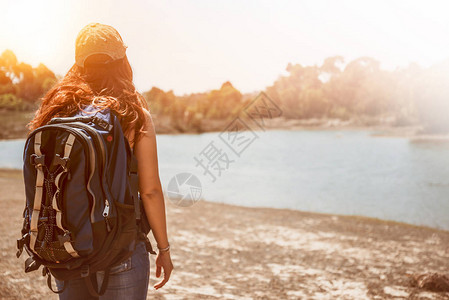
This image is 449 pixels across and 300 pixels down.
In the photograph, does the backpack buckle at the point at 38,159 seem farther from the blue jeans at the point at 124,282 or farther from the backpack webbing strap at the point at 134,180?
the blue jeans at the point at 124,282

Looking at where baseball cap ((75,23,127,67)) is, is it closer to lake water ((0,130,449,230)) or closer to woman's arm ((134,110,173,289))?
woman's arm ((134,110,173,289))

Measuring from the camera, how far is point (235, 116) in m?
85.3

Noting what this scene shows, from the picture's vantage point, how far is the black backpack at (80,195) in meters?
1.53

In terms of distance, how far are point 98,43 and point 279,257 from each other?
6.28 metres

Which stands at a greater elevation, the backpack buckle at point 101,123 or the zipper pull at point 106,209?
the backpack buckle at point 101,123

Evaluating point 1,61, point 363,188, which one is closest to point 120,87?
point 363,188

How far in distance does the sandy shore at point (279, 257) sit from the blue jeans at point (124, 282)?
310cm

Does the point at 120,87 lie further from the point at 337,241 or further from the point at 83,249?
the point at 337,241

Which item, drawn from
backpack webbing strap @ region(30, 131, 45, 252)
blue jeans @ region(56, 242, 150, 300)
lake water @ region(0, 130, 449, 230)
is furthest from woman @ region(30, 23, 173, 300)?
lake water @ region(0, 130, 449, 230)

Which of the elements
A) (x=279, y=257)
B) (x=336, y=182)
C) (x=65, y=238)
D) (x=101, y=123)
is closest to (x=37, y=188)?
(x=65, y=238)

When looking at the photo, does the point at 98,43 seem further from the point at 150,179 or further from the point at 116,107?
the point at 150,179

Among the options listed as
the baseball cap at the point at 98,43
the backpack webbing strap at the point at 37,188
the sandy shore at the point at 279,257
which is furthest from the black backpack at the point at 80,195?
the sandy shore at the point at 279,257

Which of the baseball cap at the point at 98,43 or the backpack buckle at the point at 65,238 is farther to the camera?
the baseball cap at the point at 98,43

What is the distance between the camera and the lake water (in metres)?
20.0
